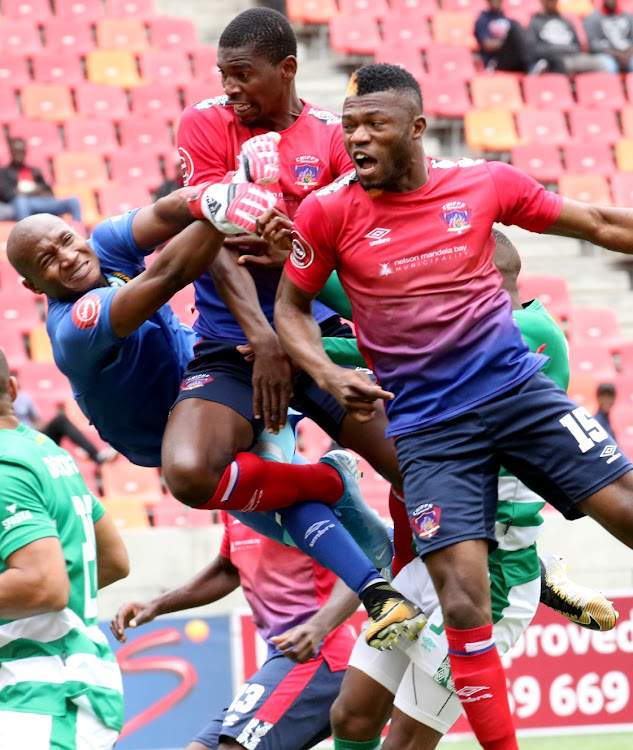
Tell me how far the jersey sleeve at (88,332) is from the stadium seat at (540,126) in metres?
10.0

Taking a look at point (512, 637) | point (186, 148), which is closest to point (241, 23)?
point (186, 148)

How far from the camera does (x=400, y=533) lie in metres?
5.26

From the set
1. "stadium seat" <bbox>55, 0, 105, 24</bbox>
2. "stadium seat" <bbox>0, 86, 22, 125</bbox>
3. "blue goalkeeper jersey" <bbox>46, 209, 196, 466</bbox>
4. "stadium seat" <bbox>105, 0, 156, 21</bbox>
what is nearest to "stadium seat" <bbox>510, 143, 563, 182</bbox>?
"stadium seat" <bbox>105, 0, 156, 21</bbox>

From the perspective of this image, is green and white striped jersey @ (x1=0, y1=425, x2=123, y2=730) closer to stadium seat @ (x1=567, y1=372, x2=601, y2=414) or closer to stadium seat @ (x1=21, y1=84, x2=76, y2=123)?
stadium seat @ (x1=567, y1=372, x2=601, y2=414)

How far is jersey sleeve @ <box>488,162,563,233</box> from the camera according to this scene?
434cm

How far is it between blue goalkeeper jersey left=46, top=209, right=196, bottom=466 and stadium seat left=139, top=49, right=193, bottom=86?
29.2ft

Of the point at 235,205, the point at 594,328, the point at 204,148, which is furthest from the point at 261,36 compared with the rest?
the point at 594,328

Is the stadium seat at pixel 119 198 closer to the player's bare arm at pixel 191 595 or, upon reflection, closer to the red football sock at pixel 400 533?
the player's bare arm at pixel 191 595

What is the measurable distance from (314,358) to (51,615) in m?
1.23

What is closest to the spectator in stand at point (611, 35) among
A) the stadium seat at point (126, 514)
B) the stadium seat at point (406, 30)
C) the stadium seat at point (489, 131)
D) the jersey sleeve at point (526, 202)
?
the stadium seat at point (489, 131)

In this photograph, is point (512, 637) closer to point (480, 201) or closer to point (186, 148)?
point (480, 201)

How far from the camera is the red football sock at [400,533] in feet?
17.0

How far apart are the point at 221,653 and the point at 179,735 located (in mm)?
585

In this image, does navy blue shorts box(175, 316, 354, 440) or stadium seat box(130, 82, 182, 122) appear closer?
navy blue shorts box(175, 316, 354, 440)
